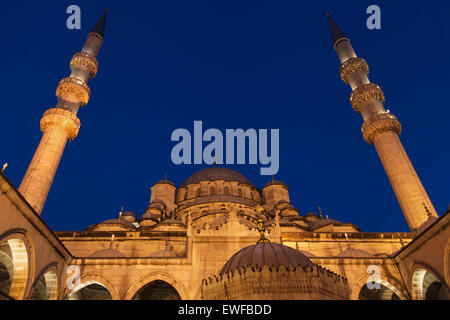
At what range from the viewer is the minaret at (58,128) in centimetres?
2158

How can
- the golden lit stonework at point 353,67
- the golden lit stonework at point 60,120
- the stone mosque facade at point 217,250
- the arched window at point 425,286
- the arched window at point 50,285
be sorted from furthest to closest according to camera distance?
1. the golden lit stonework at point 353,67
2. the golden lit stonework at point 60,120
3. the arched window at point 425,286
4. the arched window at point 50,285
5. the stone mosque facade at point 217,250

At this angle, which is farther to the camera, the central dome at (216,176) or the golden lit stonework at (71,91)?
the central dome at (216,176)

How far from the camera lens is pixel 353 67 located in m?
32.4

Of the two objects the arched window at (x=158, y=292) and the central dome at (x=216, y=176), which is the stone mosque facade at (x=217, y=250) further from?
the central dome at (x=216, y=176)

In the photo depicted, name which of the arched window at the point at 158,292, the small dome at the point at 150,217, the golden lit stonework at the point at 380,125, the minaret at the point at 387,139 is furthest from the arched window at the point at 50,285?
the golden lit stonework at the point at 380,125

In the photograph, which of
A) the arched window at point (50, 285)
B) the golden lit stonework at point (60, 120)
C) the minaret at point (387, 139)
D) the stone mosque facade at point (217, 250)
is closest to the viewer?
the stone mosque facade at point (217, 250)

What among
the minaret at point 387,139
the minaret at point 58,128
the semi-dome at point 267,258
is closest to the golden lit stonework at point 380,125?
the minaret at point 387,139

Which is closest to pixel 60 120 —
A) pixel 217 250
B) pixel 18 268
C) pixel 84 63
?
pixel 84 63

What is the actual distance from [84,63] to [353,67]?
85.9 feet

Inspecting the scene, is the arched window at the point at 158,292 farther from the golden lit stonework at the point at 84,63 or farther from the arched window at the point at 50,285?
the golden lit stonework at the point at 84,63

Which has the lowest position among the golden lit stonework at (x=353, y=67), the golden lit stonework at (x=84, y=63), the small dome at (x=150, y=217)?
the small dome at (x=150, y=217)

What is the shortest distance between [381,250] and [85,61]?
3023 cm

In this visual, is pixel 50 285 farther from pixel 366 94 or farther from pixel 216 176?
pixel 366 94

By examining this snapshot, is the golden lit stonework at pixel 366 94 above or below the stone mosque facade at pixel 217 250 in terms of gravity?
above
